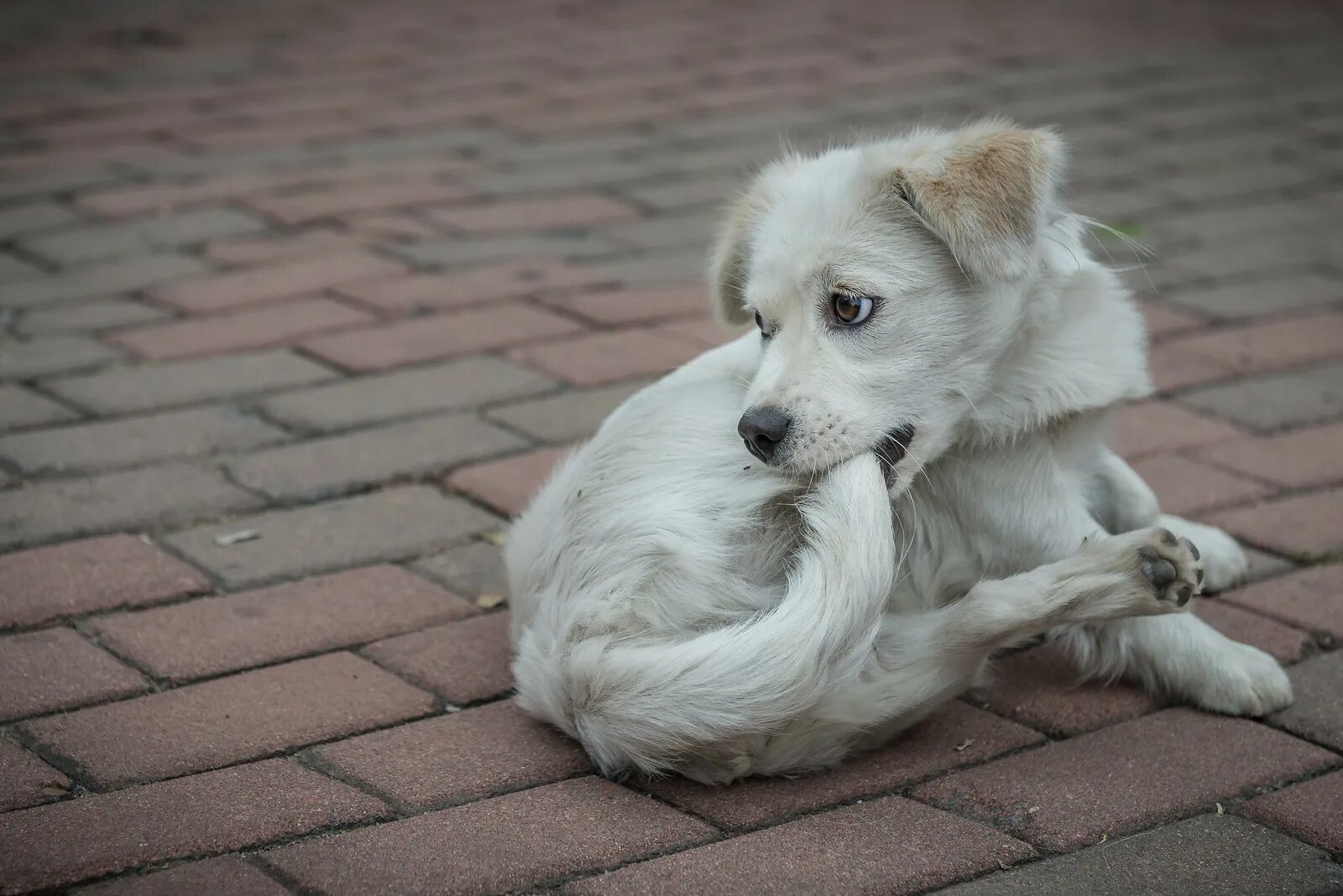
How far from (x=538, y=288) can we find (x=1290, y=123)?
3487 millimetres

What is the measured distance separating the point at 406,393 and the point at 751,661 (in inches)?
76.5

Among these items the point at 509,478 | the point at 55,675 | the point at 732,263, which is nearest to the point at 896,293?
the point at 732,263

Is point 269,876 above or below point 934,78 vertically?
below

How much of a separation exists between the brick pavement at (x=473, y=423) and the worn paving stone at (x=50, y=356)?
15 mm

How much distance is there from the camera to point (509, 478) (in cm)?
348

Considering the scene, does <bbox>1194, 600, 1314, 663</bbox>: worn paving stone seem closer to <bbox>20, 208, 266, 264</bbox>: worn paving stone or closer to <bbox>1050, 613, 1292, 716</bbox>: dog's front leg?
<bbox>1050, 613, 1292, 716</bbox>: dog's front leg

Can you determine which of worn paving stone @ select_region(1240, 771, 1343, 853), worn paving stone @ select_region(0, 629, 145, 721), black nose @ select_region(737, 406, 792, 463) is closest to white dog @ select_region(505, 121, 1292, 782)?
black nose @ select_region(737, 406, 792, 463)

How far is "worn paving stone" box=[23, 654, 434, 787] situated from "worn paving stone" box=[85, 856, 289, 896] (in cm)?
30

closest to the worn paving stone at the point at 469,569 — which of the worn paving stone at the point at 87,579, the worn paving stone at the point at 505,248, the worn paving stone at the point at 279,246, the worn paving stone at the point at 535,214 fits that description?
the worn paving stone at the point at 87,579

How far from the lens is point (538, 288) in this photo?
15.2 ft

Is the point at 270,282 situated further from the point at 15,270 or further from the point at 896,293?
the point at 896,293

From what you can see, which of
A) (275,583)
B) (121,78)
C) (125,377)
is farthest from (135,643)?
(121,78)

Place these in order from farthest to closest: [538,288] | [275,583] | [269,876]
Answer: [538,288] < [275,583] < [269,876]

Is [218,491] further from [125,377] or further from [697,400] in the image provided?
[697,400]
